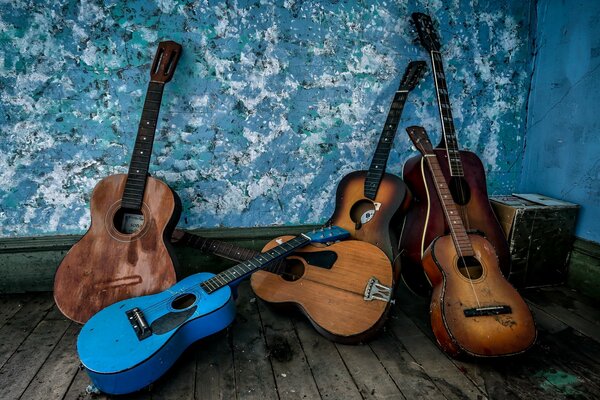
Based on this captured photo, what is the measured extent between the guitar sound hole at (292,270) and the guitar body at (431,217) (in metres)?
0.63

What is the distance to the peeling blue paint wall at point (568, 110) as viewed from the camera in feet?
6.81

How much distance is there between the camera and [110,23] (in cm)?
193

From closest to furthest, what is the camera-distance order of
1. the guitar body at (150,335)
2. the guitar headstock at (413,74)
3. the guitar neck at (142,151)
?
the guitar body at (150,335) → the guitar neck at (142,151) → the guitar headstock at (413,74)

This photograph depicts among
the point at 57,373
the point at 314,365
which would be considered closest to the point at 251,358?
the point at 314,365

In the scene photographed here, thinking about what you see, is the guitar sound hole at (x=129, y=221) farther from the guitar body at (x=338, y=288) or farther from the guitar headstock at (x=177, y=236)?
the guitar body at (x=338, y=288)

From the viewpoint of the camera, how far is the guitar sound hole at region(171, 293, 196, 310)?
1.55m

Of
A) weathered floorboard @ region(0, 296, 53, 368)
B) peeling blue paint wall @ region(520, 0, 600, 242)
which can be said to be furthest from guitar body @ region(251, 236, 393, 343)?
peeling blue paint wall @ region(520, 0, 600, 242)

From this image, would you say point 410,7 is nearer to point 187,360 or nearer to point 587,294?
point 587,294

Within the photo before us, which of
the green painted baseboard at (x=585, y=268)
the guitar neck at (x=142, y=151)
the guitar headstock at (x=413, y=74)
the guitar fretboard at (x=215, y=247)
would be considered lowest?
the green painted baseboard at (x=585, y=268)

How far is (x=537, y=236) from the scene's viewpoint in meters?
2.14

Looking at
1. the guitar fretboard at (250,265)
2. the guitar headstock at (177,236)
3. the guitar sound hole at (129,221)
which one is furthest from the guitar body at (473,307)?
the guitar sound hole at (129,221)

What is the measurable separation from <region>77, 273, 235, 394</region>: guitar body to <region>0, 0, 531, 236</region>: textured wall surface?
31.3 inches

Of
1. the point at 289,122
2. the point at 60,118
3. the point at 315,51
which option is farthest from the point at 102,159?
the point at 315,51

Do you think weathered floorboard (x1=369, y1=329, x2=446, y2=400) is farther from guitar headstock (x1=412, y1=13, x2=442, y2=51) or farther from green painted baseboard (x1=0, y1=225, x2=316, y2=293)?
guitar headstock (x1=412, y1=13, x2=442, y2=51)
